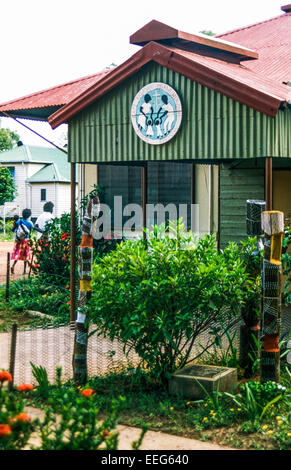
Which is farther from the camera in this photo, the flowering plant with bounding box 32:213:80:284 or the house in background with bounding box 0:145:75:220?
the house in background with bounding box 0:145:75:220

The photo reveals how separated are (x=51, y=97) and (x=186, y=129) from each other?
197 inches

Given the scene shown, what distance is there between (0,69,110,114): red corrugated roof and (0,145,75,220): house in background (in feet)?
89.7

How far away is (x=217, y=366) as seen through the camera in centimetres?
661

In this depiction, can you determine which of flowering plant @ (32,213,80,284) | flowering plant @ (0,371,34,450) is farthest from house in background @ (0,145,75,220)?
flowering plant @ (0,371,34,450)

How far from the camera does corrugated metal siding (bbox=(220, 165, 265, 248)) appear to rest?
425 inches

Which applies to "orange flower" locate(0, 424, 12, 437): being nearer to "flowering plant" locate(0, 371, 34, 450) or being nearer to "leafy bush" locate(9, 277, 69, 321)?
"flowering plant" locate(0, 371, 34, 450)

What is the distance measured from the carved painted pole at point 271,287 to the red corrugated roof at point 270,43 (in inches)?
172

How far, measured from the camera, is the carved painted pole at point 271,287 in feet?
20.1

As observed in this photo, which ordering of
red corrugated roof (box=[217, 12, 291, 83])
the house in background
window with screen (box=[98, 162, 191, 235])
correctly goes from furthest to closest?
the house in background → window with screen (box=[98, 162, 191, 235]) → red corrugated roof (box=[217, 12, 291, 83])

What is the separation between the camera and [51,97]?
41.6 feet

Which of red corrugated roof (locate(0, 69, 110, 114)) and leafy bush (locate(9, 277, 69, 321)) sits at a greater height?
red corrugated roof (locate(0, 69, 110, 114))
